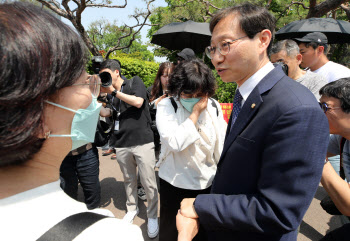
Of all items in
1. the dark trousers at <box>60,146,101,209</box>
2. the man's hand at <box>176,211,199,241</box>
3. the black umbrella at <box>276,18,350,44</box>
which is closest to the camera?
the man's hand at <box>176,211,199,241</box>

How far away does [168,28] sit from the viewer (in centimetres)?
571

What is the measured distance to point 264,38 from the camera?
126 centimetres

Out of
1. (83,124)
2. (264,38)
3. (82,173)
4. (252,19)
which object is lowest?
(82,173)

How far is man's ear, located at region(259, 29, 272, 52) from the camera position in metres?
1.25

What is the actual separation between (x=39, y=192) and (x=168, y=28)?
570cm

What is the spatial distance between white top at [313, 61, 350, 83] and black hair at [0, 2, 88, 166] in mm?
3576

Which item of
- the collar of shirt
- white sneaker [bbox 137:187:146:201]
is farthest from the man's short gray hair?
white sneaker [bbox 137:187:146:201]

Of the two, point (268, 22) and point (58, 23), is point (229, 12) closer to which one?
point (268, 22)

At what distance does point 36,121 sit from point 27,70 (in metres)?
0.17

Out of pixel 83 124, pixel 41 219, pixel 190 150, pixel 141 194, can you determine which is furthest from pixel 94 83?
pixel 141 194

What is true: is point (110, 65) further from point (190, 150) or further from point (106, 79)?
point (190, 150)

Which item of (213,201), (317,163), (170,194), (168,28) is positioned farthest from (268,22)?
(168,28)

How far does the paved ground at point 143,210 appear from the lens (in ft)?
9.31

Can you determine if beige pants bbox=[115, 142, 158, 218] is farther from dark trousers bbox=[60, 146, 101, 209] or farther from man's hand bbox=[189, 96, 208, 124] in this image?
man's hand bbox=[189, 96, 208, 124]
